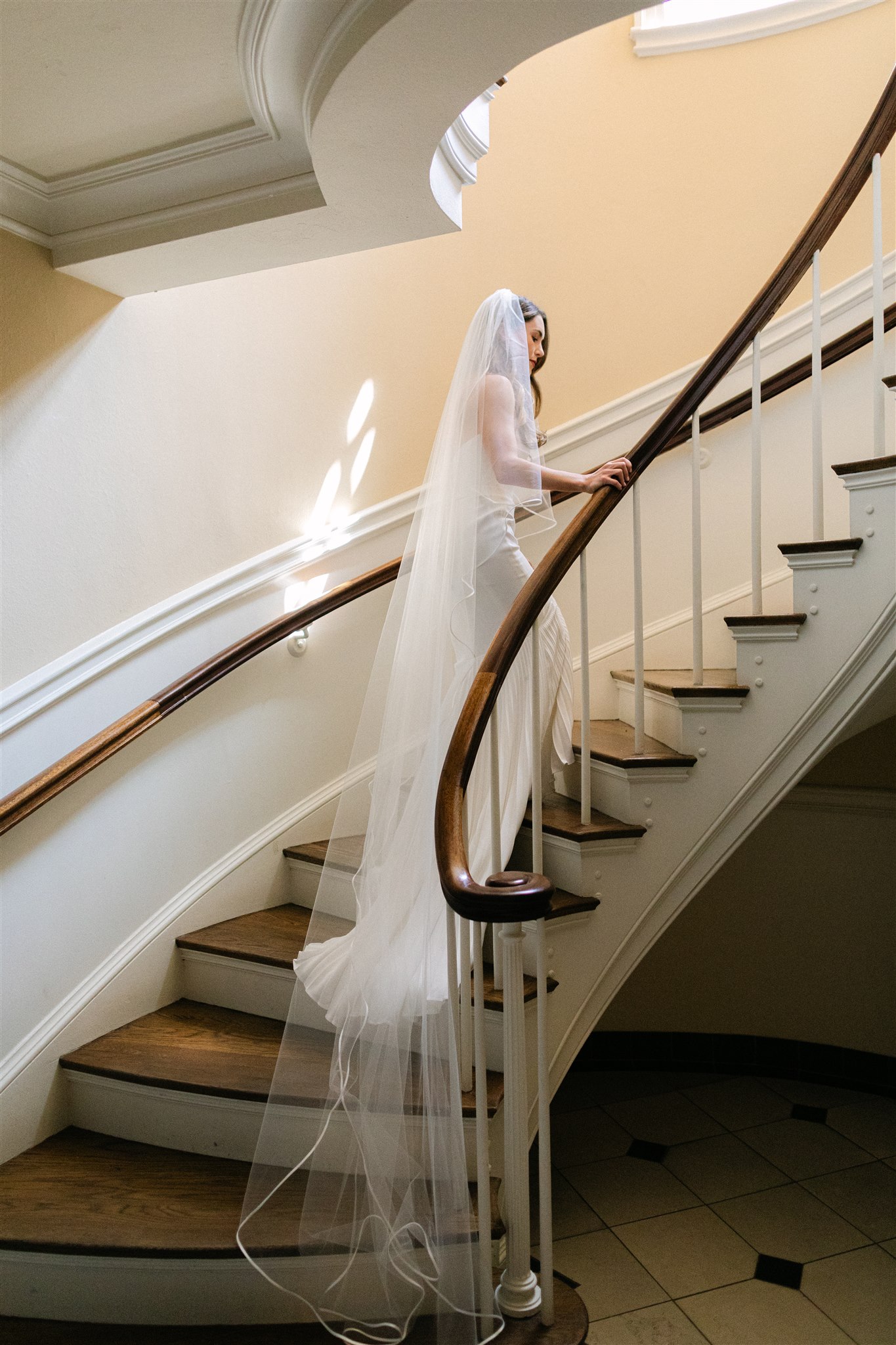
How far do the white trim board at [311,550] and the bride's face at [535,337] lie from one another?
848 mm

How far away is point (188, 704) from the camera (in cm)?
268

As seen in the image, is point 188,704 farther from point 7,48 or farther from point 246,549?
point 7,48

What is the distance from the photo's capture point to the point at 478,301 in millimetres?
3506

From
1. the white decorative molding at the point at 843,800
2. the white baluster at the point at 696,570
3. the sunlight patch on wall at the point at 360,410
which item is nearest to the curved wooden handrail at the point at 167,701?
the sunlight patch on wall at the point at 360,410

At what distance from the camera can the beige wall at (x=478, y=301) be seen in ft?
8.21

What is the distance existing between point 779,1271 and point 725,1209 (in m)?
0.29

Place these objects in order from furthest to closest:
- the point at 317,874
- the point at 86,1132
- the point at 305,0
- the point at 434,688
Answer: the point at 317,874, the point at 86,1132, the point at 434,688, the point at 305,0

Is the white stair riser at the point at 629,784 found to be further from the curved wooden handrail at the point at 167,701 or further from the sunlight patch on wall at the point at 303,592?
the sunlight patch on wall at the point at 303,592

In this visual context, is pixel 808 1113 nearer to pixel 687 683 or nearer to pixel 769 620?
pixel 687 683

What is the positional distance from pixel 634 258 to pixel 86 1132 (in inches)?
136

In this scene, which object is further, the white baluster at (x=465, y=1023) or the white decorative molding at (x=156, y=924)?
the white decorative molding at (x=156, y=924)

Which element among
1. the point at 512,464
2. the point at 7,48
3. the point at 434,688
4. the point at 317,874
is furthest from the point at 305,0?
the point at 317,874

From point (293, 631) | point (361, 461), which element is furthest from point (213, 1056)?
point (361, 461)

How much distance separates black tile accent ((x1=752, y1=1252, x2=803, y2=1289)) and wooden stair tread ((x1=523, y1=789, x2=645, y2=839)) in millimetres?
1081
